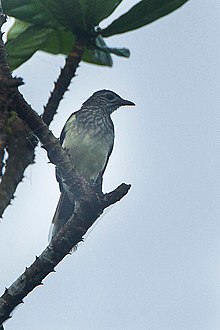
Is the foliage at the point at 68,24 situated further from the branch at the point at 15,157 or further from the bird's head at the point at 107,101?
the bird's head at the point at 107,101

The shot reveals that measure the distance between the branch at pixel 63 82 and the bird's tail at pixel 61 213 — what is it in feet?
3.97

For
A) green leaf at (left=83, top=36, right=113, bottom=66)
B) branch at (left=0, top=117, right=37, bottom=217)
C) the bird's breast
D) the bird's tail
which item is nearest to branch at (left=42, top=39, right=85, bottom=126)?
branch at (left=0, top=117, right=37, bottom=217)

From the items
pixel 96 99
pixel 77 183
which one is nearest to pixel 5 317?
pixel 77 183

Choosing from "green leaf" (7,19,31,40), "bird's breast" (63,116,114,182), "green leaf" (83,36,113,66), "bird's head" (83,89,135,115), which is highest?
"bird's head" (83,89,135,115)

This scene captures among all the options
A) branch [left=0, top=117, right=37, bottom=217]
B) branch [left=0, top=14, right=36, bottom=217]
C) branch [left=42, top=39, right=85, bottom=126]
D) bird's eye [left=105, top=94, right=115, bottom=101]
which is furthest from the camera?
bird's eye [left=105, top=94, right=115, bottom=101]

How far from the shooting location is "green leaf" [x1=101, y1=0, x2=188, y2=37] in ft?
18.0

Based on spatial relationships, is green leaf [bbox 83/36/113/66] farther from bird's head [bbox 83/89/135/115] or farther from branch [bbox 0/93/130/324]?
bird's head [bbox 83/89/135/115]

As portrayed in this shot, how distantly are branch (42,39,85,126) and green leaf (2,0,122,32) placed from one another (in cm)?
18

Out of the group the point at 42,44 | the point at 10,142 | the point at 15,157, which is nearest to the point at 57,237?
the point at 15,157

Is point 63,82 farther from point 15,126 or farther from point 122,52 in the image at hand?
point 122,52

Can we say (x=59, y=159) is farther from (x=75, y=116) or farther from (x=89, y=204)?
(x=75, y=116)

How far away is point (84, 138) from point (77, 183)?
3.22 m

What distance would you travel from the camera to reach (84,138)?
7648mm

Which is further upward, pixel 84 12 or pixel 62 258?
pixel 84 12
